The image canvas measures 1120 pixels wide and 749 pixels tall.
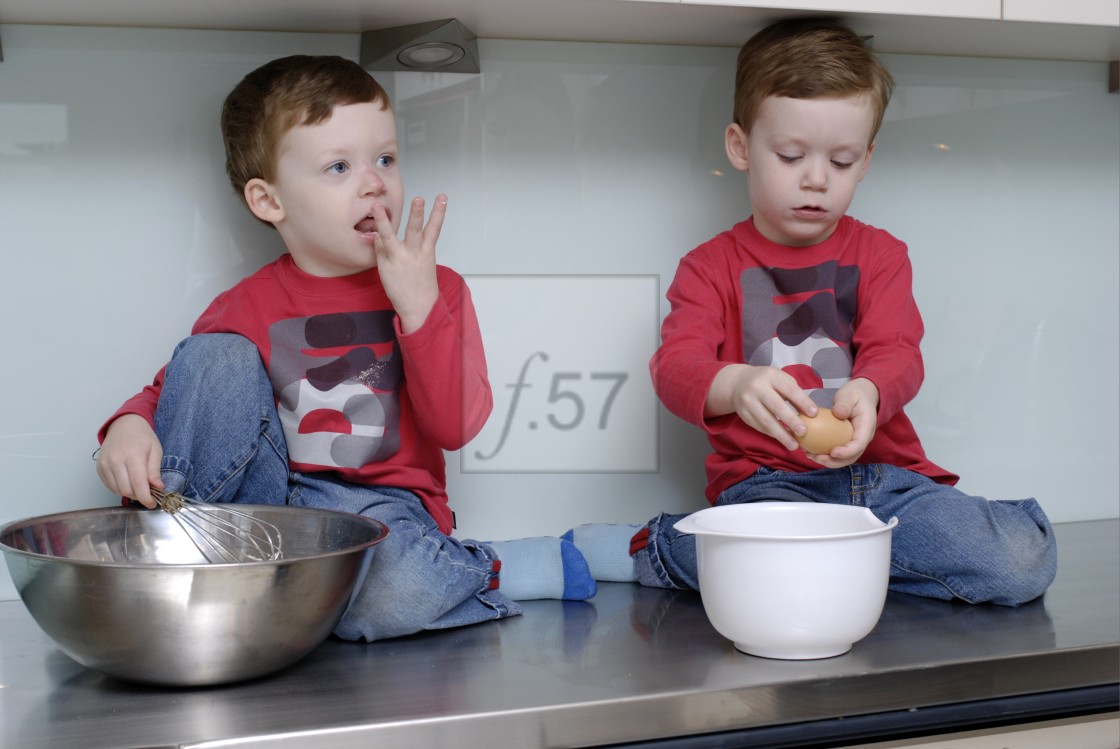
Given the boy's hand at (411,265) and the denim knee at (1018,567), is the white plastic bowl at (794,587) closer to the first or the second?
the denim knee at (1018,567)

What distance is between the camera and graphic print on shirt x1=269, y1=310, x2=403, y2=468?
1.05m

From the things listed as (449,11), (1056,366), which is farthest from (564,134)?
(1056,366)

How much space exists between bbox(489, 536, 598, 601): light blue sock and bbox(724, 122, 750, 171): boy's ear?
43cm

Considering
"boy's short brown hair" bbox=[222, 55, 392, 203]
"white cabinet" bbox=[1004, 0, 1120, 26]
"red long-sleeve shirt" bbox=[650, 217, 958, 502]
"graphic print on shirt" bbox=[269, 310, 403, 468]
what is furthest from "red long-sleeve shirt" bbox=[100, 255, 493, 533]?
"white cabinet" bbox=[1004, 0, 1120, 26]

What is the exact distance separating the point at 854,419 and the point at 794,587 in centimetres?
→ 20

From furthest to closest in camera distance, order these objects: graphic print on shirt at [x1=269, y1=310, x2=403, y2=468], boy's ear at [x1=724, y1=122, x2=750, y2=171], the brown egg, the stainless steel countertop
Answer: boy's ear at [x1=724, y1=122, x2=750, y2=171], graphic print on shirt at [x1=269, y1=310, x2=403, y2=468], the brown egg, the stainless steel countertop

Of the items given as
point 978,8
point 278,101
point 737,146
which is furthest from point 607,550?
point 978,8

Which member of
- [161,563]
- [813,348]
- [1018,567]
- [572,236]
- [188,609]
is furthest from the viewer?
[572,236]

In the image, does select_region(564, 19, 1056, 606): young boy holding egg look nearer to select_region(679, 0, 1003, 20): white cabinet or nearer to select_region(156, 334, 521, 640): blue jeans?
select_region(679, 0, 1003, 20): white cabinet

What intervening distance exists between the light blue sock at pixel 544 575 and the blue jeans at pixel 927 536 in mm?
78

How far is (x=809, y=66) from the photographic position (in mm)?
1068

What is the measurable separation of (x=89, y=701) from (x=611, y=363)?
668 mm

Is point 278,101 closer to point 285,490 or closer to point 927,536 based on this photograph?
point 285,490

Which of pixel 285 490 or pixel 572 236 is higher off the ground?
pixel 572 236
